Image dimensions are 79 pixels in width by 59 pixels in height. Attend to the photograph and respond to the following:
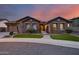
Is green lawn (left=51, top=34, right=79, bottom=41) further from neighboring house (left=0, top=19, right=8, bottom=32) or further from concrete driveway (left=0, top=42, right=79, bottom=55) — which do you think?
neighboring house (left=0, top=19, right=8, bottom=32)

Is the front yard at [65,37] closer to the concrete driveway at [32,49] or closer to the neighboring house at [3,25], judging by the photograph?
the concrete driveway at [32,49]

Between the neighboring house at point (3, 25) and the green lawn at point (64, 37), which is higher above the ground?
the neighboring house at point (3, 25)

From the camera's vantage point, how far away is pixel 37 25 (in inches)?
192

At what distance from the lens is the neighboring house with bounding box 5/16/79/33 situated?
482 centimetres

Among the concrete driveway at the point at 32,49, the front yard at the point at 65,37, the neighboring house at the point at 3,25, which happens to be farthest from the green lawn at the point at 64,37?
the neighboring house at the point at 3,25

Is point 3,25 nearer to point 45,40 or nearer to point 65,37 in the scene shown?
point 45,40

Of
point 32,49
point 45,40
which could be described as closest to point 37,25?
point 45,40

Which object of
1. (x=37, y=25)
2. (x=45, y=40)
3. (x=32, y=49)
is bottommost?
(x=32, y=49)

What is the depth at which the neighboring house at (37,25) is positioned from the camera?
482 centimetres

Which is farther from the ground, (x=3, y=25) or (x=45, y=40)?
(x=3, y=25)

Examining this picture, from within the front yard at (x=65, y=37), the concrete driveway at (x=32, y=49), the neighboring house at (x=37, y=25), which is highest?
the neighboring house at (x=37, y=25)

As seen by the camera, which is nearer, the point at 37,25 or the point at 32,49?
the point at 32,49

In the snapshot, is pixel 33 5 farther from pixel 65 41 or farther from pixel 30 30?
pixel 65 41
